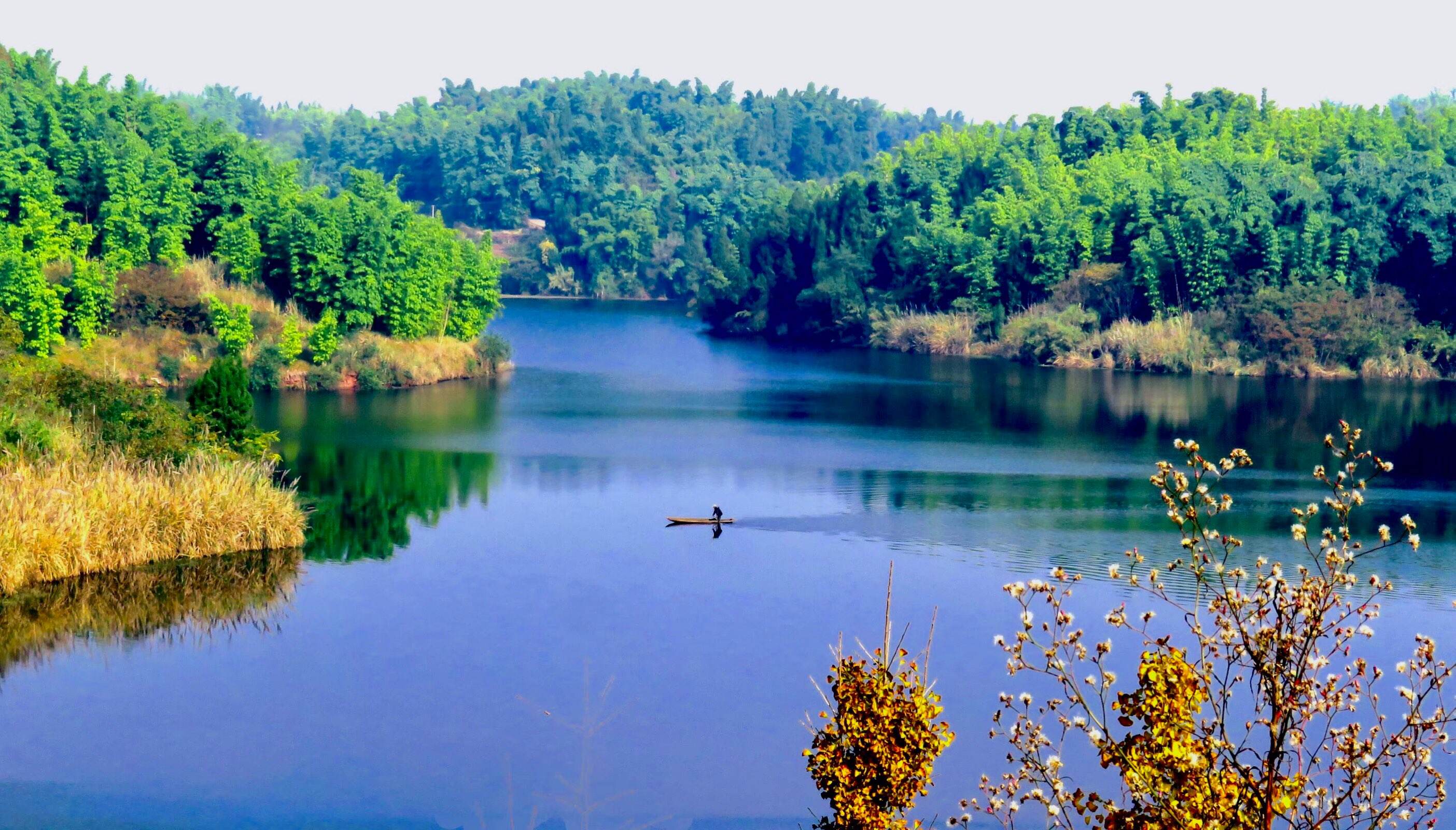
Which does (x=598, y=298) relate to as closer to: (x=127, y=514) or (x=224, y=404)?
(x=224, y=404)

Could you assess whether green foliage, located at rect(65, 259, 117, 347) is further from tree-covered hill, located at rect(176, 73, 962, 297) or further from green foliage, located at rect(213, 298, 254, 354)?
tree-covered hill, located at rect(176, 73, 962, 297)

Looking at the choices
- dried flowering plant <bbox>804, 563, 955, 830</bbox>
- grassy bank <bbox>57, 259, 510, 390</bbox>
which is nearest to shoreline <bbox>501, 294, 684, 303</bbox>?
grassy bank <bbox>57, 259, 510, 390</bbox>

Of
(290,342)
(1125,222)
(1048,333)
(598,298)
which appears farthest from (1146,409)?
(598,298)

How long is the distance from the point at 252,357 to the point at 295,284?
2896mm

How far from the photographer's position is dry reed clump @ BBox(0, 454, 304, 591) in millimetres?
19938

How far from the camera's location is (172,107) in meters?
52.0

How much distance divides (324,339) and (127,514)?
A: 24005mm

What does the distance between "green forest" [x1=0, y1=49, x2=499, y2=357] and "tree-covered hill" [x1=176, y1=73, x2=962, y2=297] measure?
3274cm

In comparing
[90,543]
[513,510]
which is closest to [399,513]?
[513,510]

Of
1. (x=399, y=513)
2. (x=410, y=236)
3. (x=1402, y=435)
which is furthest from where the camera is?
(x=410, y=236)

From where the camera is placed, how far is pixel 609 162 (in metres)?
114

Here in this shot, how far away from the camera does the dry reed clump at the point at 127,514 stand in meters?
19.9

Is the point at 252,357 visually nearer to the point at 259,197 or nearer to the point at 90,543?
the point at 259,197

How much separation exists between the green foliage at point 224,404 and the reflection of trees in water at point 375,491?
1819 millimetres
